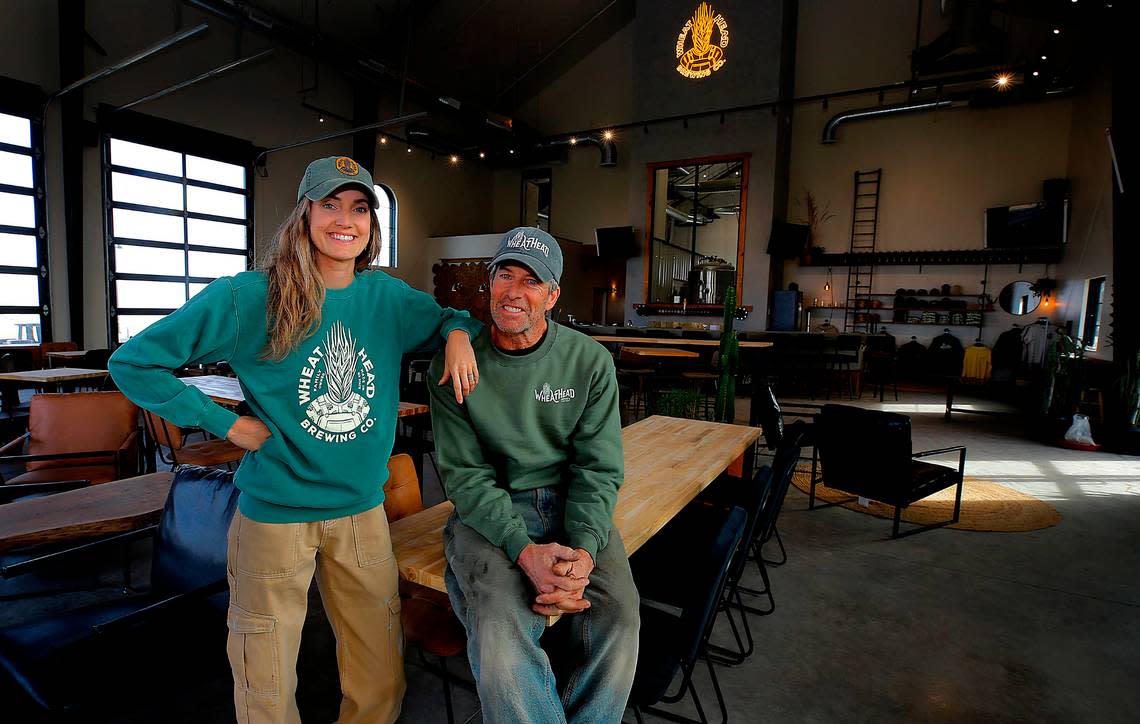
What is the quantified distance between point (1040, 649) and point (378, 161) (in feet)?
44.9

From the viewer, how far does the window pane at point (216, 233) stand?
10.2m

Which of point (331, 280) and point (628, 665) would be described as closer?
point (628, 665)

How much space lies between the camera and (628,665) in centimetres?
138

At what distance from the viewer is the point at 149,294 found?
9656mm

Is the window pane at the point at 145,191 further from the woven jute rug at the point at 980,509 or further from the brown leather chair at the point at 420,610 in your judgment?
the woven jute rug at the point at 980,509

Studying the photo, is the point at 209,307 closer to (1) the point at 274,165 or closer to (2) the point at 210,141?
(2) the point at 210,141

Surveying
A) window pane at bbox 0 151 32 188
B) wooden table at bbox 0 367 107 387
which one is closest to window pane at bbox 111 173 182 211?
window pane at bbox 0 151 32 188

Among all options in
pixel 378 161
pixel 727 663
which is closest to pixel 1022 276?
→ pixel 727 663

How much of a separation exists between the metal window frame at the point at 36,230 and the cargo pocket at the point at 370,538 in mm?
9761

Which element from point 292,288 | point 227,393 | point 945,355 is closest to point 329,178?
point 292,288

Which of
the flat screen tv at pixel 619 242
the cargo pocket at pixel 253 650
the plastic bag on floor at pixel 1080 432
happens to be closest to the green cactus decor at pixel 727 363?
the cargo pocket at pixel 253 650

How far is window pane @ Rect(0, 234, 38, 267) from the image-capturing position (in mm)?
7766

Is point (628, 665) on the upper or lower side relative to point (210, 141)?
lower

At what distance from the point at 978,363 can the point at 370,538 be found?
39.8 feet
